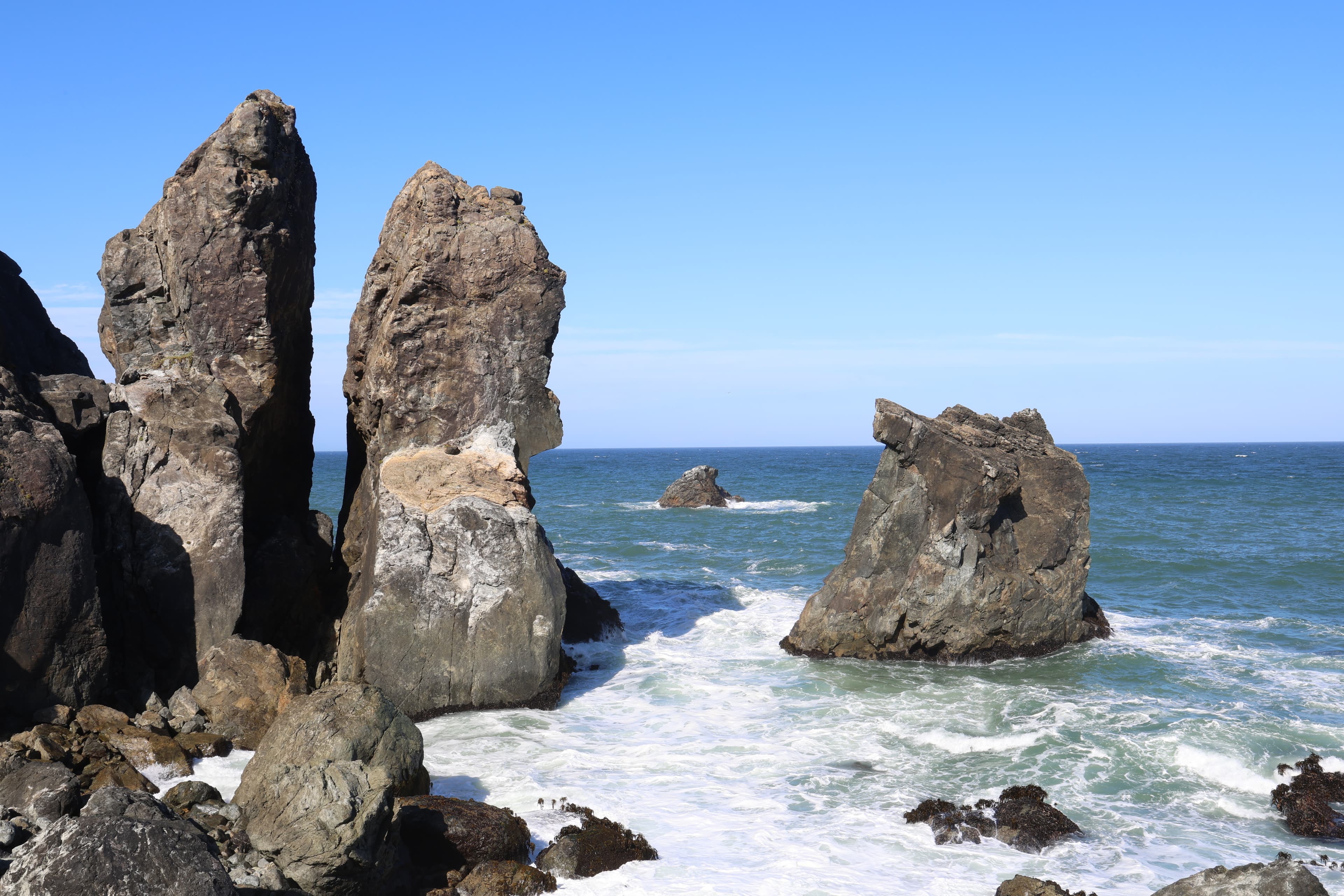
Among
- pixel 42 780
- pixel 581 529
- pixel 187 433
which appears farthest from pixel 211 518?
pixel 581 529

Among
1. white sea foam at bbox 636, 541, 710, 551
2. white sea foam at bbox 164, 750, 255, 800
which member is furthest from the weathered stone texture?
white sea foam at bbox 636, 541, 710, 551

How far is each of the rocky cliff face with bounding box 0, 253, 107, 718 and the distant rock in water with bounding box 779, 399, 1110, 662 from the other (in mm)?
10619

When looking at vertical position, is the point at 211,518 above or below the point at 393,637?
above

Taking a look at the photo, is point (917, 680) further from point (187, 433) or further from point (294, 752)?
point (187, 433)

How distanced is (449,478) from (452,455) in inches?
19.0

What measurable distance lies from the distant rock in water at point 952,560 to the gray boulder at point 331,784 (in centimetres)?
903

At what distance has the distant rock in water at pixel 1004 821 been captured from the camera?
32.5ft

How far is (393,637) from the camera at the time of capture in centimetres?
1372

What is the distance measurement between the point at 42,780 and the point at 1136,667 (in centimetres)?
1494

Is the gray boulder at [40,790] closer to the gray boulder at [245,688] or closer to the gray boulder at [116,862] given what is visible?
the gray boulder at [245,688]

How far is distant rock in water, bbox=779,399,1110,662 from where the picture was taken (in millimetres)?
16828

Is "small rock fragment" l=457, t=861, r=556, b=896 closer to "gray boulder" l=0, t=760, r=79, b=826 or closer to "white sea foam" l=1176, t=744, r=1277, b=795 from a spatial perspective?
"gray boulder" l=0, t=760, r=79, b=826

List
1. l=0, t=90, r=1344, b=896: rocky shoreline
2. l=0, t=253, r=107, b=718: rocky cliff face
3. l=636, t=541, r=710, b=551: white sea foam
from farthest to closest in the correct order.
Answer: l=636, t=541, r=710, b=551: white sea foam < l=0, t=253, r=107, b=718: rocky cliff face < l=0, t=90, r=1344, b=896: rocky shoreline

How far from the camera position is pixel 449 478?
14.9 m
